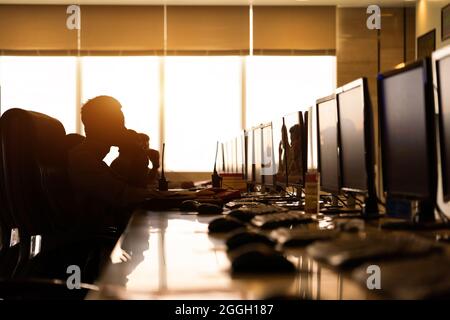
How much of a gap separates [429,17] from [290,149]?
6.24 m

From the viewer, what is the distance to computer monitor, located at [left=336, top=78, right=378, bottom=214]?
227 centimetres

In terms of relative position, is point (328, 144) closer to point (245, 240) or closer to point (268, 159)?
point (268, 159)

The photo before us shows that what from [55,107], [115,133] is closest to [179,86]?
[55,107]

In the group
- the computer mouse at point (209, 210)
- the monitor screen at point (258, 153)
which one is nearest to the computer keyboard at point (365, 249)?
the computer mouse at point (209, 210)

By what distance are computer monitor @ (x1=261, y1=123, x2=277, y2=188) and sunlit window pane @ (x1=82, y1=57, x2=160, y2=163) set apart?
5.56 metres

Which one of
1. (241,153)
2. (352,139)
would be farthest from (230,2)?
(352,139)

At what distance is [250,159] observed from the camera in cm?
507

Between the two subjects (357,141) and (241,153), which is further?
(241,153)

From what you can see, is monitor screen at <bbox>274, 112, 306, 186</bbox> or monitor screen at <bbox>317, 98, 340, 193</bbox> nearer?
monitor screen at <bbox>317, 98, 340, 193</bbox>

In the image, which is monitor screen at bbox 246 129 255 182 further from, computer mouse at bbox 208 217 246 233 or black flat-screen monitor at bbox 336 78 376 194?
computer mouse at bbox 208 217 246 233

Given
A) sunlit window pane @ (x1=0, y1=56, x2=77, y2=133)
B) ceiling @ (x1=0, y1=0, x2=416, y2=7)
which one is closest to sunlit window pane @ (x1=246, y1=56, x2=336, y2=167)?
ceiling @ (x1=0, y1=0, x2=416, y2=7)

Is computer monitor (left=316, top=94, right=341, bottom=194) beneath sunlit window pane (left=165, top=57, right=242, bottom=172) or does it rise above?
beneath

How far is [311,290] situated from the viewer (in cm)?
102

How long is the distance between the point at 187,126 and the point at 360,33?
2798 millimetres
